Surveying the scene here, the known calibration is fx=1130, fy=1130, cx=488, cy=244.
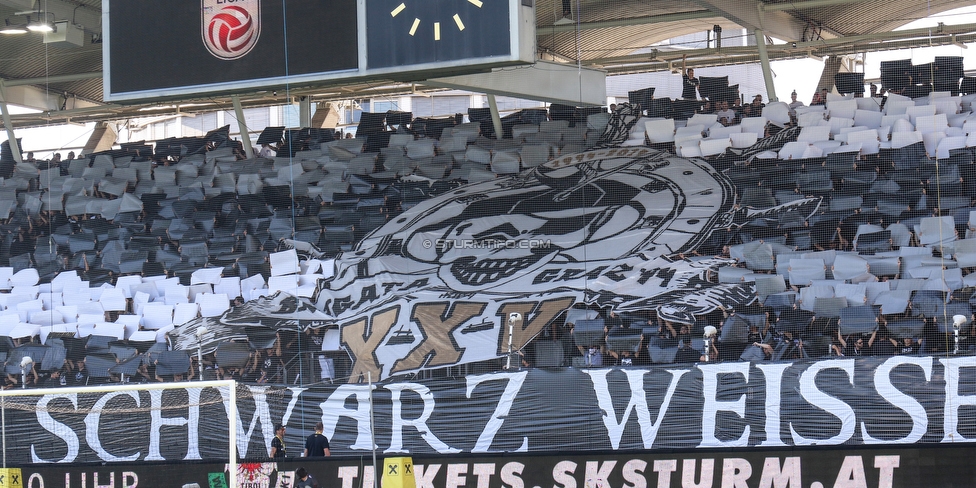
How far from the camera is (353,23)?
36.3 feet

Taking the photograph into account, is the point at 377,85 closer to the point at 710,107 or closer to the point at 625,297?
the point at 710,107

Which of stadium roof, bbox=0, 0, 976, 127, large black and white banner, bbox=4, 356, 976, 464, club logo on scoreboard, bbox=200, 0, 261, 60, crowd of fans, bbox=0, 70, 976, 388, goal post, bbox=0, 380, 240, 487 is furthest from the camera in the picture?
stadium roof, bbox=0, 0, 976, 127

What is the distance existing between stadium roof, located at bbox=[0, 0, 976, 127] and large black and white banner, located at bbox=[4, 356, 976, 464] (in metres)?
5.54

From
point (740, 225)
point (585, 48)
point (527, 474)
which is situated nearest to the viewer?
point (527, 474)

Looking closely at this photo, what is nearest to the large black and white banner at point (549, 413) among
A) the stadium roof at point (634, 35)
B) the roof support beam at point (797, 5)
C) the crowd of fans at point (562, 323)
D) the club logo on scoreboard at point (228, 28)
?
the crowd of fans at point (562, 323)

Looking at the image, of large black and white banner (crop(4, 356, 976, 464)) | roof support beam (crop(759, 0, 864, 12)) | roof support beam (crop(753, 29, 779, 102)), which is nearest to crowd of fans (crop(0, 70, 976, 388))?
roof support beam (crop(753, 29, 779, 102))

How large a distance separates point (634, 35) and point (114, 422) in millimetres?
11470

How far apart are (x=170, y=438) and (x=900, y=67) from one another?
11.7m

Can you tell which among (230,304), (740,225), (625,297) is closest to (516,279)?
(625,297)

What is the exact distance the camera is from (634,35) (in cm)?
1983

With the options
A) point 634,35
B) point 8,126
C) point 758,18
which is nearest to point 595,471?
point 758,18

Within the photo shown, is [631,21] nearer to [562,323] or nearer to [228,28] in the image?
[562,323]

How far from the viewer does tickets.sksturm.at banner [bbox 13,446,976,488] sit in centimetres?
951

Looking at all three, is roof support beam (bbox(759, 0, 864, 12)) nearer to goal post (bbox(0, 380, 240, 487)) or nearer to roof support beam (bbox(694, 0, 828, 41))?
roof support beam (bbox(694, 0, 828, 41))
